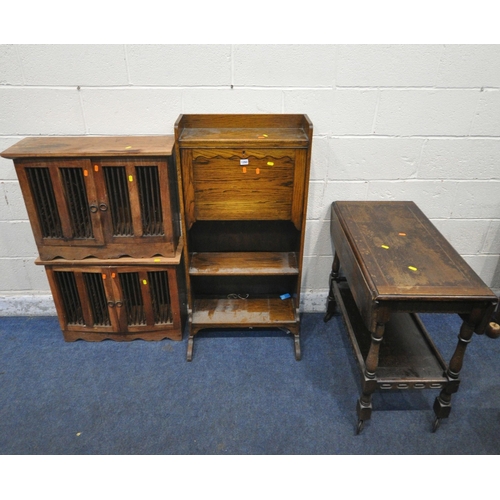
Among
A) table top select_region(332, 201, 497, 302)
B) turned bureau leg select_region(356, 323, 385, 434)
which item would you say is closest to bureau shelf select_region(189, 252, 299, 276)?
table top select_region(332, 201, 497, 302)

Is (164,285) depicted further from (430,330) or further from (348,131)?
(430,330)

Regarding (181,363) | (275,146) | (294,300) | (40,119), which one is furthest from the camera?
(294,300)

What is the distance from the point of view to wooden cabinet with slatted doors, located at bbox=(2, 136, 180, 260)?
6.73ft

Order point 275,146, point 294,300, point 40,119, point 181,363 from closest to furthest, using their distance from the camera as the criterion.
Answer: point 275,146 → point 40,119 → point 181,363 → point 294,300

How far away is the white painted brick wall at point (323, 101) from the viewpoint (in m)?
2.11

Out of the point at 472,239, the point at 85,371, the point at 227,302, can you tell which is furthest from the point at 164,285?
the point at 472,239

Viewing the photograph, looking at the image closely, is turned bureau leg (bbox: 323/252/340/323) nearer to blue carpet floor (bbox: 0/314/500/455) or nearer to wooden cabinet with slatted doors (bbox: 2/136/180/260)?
blue carpet floor (bbox: 0/314/500/455)

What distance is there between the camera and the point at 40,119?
7.34 ft

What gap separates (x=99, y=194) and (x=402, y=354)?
1.71 m

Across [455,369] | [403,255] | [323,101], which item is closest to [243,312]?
[403,255]

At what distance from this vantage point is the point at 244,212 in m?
2.16

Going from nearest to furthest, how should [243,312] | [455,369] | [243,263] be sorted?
1. [455,369]
2. [243,263]
3. [243,312]

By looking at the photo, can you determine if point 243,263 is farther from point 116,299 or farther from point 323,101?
point 323,101

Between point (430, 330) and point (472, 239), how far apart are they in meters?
0.63
